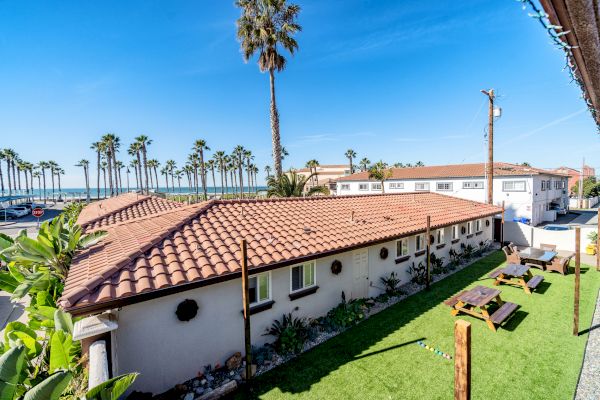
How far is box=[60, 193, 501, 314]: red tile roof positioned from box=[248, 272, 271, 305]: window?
0.69 meters

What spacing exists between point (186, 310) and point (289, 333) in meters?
3.28

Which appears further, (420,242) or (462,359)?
(420,242)

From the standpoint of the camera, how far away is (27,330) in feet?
22.6

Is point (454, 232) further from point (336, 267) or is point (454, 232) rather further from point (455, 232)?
point (336, 267)

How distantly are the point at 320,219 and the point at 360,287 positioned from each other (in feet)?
11.0

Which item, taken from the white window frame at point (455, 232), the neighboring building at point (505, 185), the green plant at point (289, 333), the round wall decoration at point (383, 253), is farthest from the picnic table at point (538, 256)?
the neighboring building at point (505, 185)

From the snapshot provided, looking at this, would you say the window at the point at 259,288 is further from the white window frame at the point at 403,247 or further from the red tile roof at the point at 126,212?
the red tile roof at the point at 126,212

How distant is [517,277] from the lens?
1336 centimetres

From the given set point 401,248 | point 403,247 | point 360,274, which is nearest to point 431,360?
point 360,274

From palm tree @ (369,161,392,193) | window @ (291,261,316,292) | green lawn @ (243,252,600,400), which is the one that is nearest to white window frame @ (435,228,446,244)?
green lawn @ (243,252,600,400)

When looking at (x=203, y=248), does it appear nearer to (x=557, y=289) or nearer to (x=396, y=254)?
(x=396, y=254)

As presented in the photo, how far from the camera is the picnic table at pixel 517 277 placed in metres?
12.6

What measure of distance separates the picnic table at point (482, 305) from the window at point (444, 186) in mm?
30500

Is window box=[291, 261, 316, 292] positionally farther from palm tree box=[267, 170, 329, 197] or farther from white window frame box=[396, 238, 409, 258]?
palm tree box=[267, 170, 329, 197]
